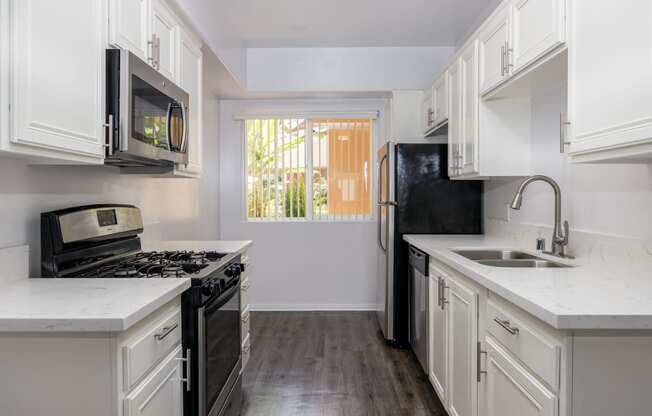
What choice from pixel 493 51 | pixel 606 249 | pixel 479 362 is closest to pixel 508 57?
pixel 493 51

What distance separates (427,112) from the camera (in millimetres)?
3547

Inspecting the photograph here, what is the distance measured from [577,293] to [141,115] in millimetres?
1727

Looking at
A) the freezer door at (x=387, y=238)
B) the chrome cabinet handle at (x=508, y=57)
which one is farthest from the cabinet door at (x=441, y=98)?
the chrome cabinet handle at (x=508, y=57)

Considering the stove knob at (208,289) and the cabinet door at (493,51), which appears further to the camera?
the cabinet door at (493,51)

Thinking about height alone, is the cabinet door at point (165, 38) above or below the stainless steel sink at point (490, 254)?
above

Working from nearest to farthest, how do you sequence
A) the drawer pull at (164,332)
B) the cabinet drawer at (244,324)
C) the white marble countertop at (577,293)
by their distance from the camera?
the white marble countertop at (577,293) < the drawer pull at (164,332) < the cabinet drawer at (244,324)

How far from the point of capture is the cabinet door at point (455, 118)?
9.12 feet

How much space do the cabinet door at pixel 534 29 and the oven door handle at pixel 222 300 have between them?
5.63 feet

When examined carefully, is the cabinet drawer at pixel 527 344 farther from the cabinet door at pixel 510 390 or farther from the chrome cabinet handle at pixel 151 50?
the chrome cabinet handle at pixel 151 50

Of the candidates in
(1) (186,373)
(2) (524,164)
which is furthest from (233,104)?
(1) (186,373)

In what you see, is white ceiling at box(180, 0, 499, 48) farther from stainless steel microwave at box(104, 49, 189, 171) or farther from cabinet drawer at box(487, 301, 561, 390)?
cabinet drawer at box(487, 301, 561, 390)

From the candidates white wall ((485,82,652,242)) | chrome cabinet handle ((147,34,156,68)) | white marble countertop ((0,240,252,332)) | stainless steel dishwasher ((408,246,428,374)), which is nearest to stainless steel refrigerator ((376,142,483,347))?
stainless steel dishwasher ((408,246,428,374))

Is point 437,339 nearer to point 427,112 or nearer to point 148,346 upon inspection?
point 148,346

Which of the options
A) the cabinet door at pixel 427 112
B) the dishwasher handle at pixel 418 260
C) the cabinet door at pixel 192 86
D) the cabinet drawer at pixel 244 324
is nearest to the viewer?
the cabinet door at pixel 192 86
